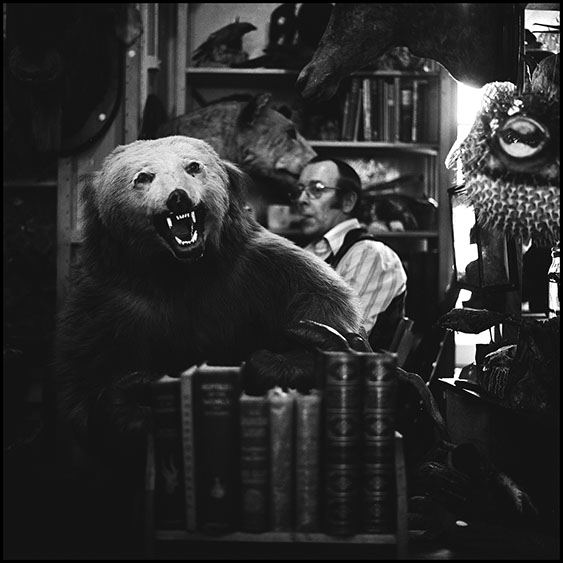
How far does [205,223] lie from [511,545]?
2.68ft

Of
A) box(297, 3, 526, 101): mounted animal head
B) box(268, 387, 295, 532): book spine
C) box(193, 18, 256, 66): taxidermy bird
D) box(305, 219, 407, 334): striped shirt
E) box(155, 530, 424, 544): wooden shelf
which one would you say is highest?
box(193, 18, 256, 66): taxidermy bird

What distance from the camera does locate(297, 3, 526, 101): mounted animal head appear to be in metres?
1.53

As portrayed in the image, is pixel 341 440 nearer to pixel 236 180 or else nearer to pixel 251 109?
pixel 236 180

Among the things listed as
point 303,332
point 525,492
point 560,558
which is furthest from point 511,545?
point 303,332

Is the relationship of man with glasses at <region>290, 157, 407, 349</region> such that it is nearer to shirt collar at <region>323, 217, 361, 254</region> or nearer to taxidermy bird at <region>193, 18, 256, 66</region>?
shirt collar at <region>323, 217, 361, 254</region>

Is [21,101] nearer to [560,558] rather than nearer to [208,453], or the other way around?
[208,453]

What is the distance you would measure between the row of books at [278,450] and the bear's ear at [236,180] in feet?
1.97

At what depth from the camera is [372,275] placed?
3059mm

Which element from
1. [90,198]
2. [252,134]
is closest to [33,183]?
[252,134]

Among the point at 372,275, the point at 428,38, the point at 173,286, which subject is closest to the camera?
the point at 428,38

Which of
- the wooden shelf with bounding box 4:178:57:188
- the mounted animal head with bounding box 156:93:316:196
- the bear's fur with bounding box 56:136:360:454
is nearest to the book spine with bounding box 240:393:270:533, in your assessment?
the bear's fur with bounding box 56:136:360:454

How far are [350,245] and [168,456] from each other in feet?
6.50

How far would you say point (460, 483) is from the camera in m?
1.68

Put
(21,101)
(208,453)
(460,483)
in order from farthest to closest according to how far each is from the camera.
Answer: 1. (21,101)
2. (460,483)
3. (208,453)
